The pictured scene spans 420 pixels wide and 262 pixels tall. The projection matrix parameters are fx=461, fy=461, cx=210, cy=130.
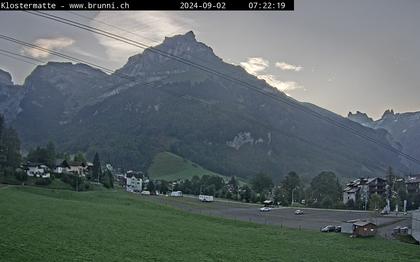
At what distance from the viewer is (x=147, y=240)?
141 ft

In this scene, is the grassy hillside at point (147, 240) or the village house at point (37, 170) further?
the village house at point (37, 170)

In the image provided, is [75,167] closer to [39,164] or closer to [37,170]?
Result: [39,164]

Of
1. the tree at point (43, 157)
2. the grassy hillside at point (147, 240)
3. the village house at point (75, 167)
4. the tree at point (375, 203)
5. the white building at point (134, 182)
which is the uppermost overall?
the tree at point (43, 157)

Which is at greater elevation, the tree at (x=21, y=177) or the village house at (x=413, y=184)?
the village house at (x=413, y=184)

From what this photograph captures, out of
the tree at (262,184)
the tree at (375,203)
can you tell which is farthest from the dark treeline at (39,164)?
the tree at (375,203)

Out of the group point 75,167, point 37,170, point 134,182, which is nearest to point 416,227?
point 37,170

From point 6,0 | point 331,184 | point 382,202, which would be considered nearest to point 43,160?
point 331,184

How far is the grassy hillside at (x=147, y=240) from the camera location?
1305 inches

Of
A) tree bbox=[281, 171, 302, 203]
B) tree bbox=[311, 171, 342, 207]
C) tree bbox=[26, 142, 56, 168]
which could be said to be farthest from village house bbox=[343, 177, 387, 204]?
tree bbox=[26, 142, 56, 168]

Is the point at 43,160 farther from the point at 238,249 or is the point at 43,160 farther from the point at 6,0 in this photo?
the point at 6,0

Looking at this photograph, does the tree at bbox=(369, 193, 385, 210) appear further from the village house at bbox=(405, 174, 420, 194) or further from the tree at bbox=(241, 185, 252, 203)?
the village house at bbox=(405, 174, 420, 194)

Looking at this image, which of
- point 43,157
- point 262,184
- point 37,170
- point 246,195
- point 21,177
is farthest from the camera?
point 262,184

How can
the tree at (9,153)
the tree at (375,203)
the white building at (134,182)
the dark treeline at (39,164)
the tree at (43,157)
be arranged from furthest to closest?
1. the white building at (134,182)
2. the tree at (43,157)
3. the tree at (375,203)
4. the tree at (9,153)
5. the dark treeline at (39,164)

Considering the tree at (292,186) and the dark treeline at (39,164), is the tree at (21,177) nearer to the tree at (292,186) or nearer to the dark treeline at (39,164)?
the dark treeline at (39,164)
